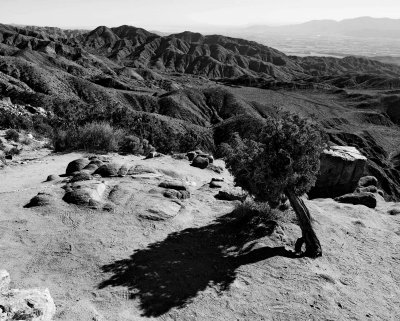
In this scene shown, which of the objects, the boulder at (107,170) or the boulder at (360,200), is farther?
the boulder at (360,200)

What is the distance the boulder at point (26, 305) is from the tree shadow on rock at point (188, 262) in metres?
2.37

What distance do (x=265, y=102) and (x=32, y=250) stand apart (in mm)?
101547

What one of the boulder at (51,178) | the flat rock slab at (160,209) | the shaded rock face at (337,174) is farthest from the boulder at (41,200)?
the shaded rock face at (337,174)

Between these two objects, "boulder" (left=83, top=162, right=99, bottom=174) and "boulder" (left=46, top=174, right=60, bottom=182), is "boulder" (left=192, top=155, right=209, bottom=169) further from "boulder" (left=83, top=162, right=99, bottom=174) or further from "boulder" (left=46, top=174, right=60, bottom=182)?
"boulder" (left=46, top=174, right=60, bottom=182)

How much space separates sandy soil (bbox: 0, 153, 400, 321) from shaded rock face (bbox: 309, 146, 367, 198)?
7.03 meters

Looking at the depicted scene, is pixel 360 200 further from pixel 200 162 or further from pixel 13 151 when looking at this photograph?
pixel 13 151

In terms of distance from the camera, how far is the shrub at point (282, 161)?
11576 millimetres

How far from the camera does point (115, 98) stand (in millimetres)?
90250

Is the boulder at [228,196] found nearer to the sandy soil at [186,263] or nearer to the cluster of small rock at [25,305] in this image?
the sandy soil at [186,263]

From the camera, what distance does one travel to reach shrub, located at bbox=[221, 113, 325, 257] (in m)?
11.6

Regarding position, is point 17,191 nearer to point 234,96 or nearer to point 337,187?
point 337,187

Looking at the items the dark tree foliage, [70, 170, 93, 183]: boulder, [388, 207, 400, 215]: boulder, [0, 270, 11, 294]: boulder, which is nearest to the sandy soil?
[70, 170, 93, 183]: boulder

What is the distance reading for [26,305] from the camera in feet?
23.5

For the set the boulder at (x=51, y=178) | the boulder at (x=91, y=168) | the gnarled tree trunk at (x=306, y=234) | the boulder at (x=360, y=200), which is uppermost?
the gnarled tree trunk at (x=306, y=234)
